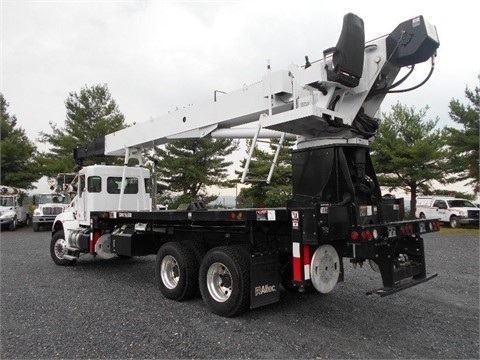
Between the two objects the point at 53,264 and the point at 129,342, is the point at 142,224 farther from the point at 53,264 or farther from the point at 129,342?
the point at 53,264

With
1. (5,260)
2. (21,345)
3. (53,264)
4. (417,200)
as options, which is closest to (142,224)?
(21,345)

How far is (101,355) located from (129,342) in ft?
1.28

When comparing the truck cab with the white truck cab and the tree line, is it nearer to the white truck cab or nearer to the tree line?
the tree line

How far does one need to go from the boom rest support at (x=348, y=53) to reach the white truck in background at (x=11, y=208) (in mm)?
20885

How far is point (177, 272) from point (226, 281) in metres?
1.24

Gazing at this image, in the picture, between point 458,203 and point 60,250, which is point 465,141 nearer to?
point 458,203

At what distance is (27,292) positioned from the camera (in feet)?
22.6

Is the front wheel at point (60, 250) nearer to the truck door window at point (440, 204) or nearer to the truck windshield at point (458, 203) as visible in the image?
the truck door window at point (440, 204)

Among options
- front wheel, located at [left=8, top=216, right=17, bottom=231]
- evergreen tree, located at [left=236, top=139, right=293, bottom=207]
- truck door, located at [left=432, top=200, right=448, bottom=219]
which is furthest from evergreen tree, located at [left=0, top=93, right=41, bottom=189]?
truck door, located at [left=432, top=200, right=448, bottom=219]

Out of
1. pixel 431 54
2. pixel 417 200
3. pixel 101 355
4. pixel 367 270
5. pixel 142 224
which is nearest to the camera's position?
pixel 101 355

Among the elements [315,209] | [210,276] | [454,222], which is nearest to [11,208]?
[210,276]

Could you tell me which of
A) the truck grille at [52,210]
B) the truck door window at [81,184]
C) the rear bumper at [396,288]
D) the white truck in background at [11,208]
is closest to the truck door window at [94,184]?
the truck door window at [81,184]

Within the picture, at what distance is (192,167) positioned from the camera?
1151 inches

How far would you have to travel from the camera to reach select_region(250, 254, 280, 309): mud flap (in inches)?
200
